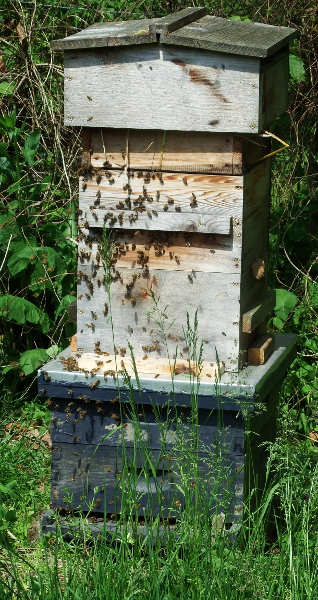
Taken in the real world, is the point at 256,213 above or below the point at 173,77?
below

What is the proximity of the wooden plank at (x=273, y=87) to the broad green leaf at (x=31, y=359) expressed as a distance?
1942 mm

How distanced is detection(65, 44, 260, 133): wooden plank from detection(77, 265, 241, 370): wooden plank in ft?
2.00

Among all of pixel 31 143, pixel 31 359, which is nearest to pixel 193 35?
pixel 31 143

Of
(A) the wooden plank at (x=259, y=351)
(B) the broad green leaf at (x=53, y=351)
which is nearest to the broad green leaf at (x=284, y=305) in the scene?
(A) the wooden plank at (x=259, y=351)

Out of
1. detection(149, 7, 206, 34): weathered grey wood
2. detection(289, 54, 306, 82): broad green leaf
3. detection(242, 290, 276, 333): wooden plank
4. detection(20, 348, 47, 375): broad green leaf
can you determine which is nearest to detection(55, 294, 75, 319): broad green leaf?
detection(20, 348, 47, 375): broad green leaf

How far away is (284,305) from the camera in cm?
471

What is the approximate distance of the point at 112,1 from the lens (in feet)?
18.3

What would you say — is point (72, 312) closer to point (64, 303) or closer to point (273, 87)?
point (64, 303)

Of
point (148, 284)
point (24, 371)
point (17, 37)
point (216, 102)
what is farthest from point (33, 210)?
point (216, 102)

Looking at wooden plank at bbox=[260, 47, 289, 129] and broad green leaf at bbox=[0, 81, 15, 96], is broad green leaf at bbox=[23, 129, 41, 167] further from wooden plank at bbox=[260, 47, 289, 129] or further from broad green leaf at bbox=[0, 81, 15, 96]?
wooden plank at bbox=[260, 47, 289, 129]

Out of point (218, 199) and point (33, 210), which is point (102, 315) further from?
point (33, 210)

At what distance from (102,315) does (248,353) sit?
655mm

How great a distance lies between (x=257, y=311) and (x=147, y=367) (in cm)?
52

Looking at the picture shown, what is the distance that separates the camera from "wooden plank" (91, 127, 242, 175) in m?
3.22
